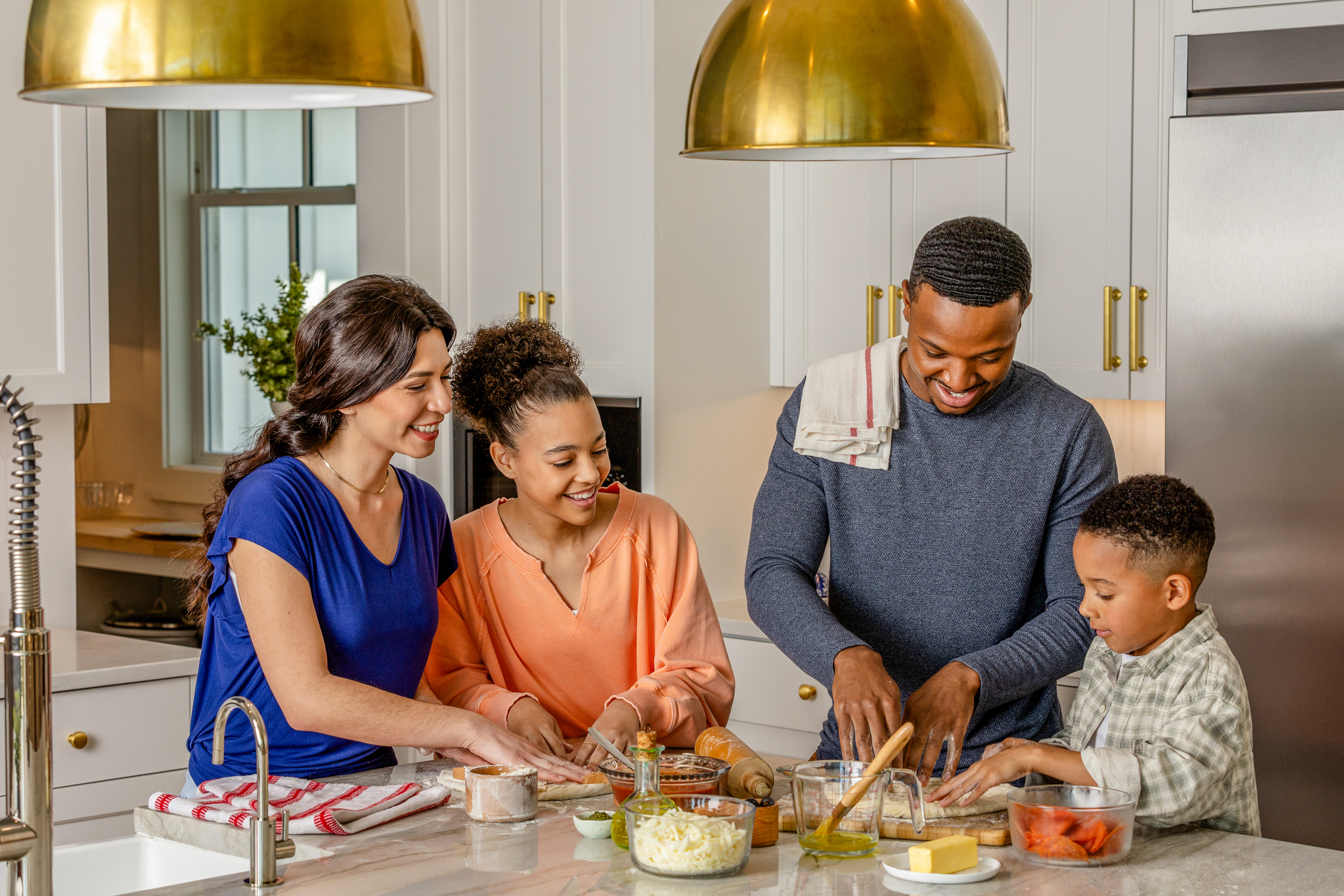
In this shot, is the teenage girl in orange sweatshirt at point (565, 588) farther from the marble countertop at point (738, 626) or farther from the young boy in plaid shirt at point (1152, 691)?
the marble countertop at point (738, 626)

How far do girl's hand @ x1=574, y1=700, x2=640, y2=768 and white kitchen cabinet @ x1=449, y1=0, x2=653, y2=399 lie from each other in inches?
65.4

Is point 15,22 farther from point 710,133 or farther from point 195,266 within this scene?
point 195,266

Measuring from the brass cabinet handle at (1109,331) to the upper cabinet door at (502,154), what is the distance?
4.48 ft

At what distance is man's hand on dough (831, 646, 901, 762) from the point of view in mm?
1768

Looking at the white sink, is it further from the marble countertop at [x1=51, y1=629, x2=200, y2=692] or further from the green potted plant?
the green potted plant

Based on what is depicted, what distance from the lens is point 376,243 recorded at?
3902mm

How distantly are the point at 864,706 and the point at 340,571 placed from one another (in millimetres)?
669

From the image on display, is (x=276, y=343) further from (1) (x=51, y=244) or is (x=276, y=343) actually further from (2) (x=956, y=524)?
(2) (x=956, y=524)

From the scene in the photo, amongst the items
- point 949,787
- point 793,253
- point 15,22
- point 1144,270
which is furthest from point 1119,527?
point 15,22

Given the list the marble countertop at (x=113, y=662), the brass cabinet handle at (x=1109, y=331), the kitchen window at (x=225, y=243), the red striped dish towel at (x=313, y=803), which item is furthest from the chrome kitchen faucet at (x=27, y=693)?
the kitchen window at (x=225, y=243)

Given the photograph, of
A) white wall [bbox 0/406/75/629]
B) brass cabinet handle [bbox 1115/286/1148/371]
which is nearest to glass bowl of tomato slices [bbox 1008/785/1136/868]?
brass cabinet handle [bbox 1115/286/1148/371]

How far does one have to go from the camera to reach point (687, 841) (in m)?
1.40

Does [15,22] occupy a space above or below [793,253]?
above

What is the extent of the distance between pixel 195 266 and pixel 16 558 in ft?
14.2
